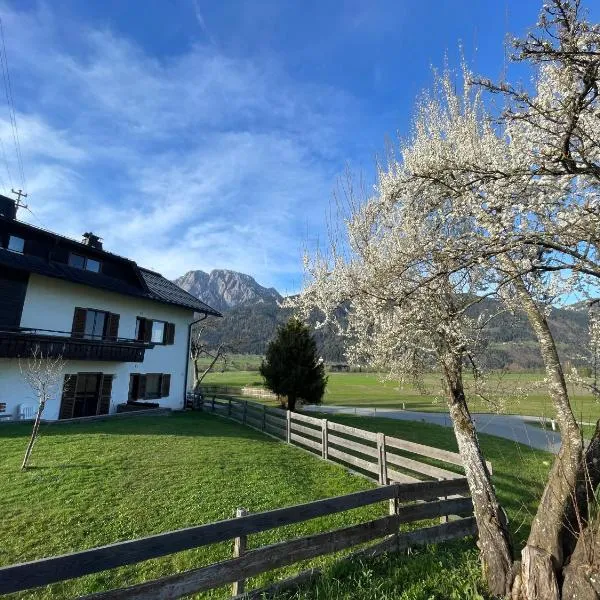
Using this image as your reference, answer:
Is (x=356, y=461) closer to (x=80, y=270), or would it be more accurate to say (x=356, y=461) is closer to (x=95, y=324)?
(x=95, y=324)

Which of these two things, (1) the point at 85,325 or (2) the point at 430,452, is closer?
(2) the point at 430,452

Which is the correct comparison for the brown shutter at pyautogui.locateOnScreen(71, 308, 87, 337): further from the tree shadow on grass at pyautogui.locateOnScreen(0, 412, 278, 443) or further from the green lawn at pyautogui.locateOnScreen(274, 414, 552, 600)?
the green lawn at pyautogui.locateOnScreen(274, 414, 552, 600)

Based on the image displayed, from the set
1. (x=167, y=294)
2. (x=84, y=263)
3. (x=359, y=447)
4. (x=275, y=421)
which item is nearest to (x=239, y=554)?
(x=359, y=447)

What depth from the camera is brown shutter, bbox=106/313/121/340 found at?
20469 millimetres

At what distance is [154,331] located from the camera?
23.5m

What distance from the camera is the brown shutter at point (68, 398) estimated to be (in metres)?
17.8

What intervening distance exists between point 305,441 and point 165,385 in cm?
1371

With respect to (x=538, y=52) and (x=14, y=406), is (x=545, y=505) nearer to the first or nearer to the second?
(x=538, y=52)

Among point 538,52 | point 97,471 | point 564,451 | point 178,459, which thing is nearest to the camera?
point 538,52

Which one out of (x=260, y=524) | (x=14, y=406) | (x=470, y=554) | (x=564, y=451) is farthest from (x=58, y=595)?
(x=14, y=406)

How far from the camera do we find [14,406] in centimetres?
1630

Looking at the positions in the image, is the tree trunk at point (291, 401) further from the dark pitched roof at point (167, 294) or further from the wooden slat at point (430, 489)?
the wooden slat at point (430, 489)

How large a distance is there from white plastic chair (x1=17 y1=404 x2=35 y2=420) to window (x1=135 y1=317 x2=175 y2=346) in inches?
250

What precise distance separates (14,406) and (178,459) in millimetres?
10271
